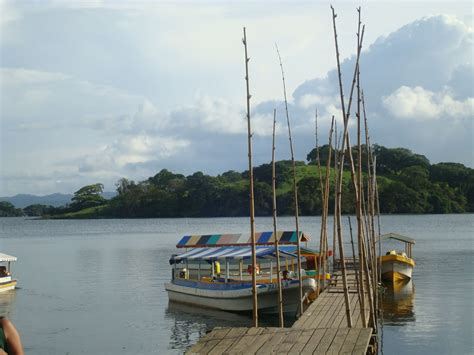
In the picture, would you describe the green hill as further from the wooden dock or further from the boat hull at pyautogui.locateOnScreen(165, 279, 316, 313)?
the wooden dock

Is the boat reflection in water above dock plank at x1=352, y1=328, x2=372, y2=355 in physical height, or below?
below

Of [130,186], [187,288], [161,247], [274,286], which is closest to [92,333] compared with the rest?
[187,288]

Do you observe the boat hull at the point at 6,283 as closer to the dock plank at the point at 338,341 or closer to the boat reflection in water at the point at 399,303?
the boat reflection in water at the point at 399,303

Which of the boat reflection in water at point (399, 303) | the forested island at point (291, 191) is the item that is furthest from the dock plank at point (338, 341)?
the forested island at point (291, 191)

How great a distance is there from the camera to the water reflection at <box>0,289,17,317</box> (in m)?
33.3

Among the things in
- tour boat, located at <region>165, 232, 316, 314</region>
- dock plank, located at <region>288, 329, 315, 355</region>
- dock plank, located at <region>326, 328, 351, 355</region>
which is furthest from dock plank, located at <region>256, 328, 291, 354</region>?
tour boat, located at <region>165, 232, 316, 314</region>

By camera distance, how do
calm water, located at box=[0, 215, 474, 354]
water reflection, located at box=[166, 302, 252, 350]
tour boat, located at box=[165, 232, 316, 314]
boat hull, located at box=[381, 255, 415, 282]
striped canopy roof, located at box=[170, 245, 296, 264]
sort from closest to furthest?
calm water, located at box=[0, 215, 474, 354]
water reflection, located at box=[166, 302, 252, 350]
tour boat, located at box=[165, 232, 316, 314]
striped canopy roof, located at box=[170, 245, 296, 264]
boat hull, located at box=[381, 255, 415, 282]

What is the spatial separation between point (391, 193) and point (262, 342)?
128 meters

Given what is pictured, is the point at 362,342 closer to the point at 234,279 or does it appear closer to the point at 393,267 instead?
the point at 234,279

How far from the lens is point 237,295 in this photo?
27516 millimetres

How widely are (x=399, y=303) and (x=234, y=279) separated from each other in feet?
23.3

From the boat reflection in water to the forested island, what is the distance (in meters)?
75.5

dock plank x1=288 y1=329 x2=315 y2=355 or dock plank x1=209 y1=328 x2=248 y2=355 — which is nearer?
dock plank x1=209 y1=328 x2=248 y2=355

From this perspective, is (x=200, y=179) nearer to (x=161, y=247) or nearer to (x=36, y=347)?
(x=161, y=247)
